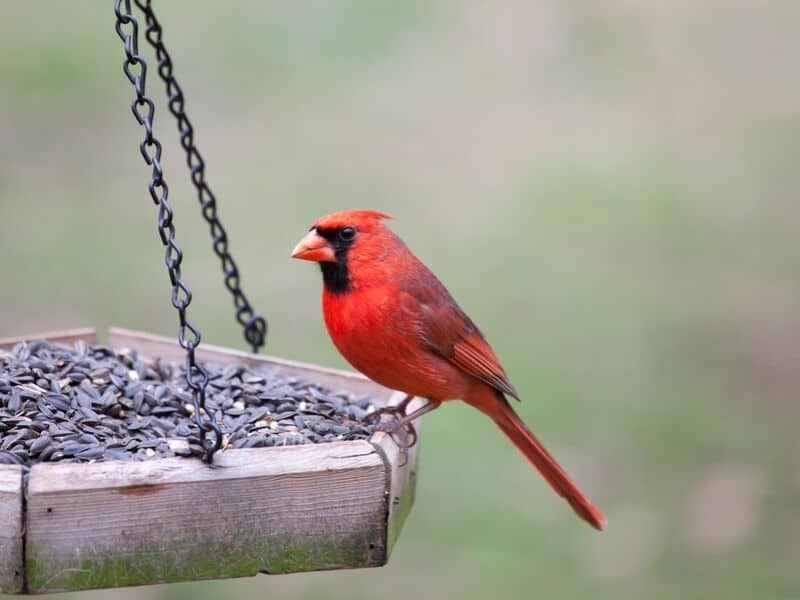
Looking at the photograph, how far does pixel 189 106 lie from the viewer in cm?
814

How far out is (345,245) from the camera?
3707mm

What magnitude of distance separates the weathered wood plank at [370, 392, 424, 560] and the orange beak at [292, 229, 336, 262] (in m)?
0.59

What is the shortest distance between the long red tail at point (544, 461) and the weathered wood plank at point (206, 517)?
103 centimetres

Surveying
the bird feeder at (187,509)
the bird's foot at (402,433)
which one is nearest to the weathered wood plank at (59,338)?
the bird feeder at (187,509)

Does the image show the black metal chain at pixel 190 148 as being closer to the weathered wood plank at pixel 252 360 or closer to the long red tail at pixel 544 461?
the weathered wood plank at pixel 252 360

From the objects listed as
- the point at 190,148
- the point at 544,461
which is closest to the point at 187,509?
the point at 190,148

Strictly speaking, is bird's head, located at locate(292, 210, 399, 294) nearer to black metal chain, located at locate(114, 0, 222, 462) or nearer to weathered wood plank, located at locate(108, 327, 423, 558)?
weathered wood plank, located at locate(108, 327, 423, 558)

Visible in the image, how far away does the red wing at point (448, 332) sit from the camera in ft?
12.4

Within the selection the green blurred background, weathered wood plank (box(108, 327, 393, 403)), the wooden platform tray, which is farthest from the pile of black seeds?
the green blurred background

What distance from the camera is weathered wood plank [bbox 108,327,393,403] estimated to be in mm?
4172

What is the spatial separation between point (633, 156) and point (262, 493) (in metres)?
5.83

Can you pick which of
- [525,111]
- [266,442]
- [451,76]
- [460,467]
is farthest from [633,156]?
[266,442]

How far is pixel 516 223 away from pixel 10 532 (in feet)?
17.3

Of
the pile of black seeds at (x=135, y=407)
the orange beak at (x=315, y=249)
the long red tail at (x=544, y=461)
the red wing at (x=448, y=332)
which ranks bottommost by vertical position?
the long red tail at (x=544, y=461)
